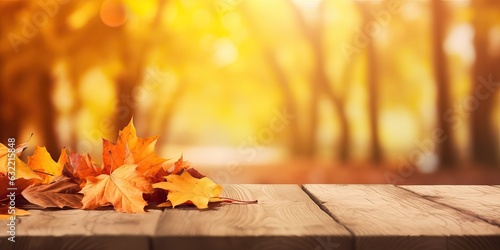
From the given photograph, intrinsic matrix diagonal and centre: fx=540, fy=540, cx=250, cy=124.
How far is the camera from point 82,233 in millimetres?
560

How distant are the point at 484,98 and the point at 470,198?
2363mm

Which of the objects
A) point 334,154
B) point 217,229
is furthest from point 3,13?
point 217,229

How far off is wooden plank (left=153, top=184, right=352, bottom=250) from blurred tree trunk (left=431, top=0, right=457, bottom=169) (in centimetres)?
242

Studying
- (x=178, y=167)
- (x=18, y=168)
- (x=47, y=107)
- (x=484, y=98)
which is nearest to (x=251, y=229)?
(x=178, y=167)

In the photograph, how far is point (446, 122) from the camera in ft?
9.80

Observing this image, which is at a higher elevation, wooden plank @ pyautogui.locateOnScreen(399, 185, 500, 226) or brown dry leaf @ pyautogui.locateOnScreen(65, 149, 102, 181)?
brown dry leaf @ pyautogui.locateOnScreen(65, 149, 102, 181)

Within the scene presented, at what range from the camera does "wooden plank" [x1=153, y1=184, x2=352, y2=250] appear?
558 mm

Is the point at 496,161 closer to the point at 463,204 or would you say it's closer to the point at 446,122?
the point at 446,122

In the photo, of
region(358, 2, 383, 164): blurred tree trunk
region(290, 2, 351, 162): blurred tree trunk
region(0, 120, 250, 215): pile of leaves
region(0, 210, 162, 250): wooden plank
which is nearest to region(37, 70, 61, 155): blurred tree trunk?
region(290, 2, 351, 162): blurred tree trunk

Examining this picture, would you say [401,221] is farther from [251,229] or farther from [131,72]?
[131,72]

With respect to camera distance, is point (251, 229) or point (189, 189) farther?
point (189, 189)

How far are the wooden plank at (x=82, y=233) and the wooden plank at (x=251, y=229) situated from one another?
2 centimetres

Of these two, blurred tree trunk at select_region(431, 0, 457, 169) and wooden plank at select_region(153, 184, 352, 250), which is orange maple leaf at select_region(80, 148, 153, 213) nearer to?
wooden plank at select_region(153, 184, 352, 250)

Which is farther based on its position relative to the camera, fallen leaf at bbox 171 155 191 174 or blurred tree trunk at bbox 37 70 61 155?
blurred tree trunk at bbox 37 70 61 155
